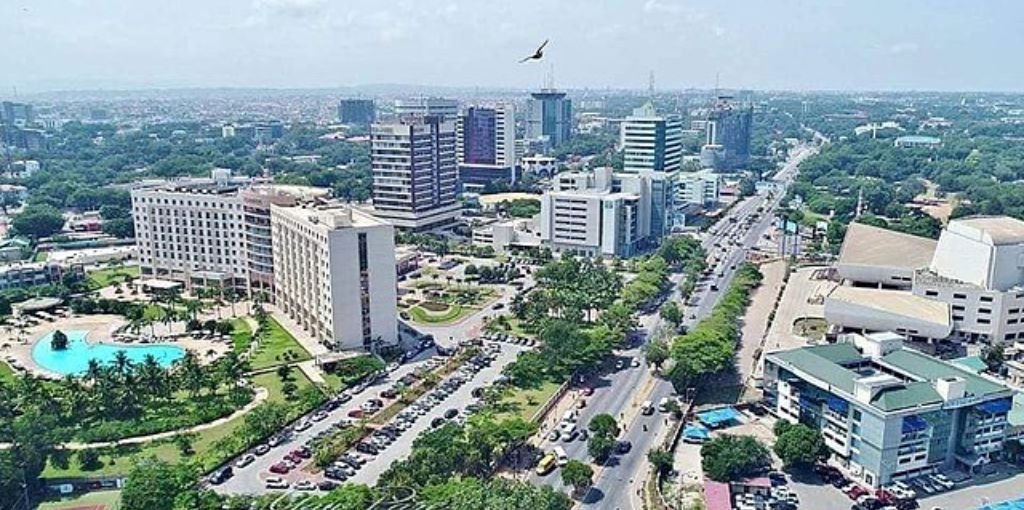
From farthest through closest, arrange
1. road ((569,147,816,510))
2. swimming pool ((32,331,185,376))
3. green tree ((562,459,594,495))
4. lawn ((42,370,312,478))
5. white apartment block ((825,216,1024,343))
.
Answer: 1. white apartment block ((825,216,1024,343))
2. swimming pool ((32,331,185,376))
3. lawn ((42,370,312,478))
4. road ((569,147,816,510))
5. green tree ((562,459,594,495))

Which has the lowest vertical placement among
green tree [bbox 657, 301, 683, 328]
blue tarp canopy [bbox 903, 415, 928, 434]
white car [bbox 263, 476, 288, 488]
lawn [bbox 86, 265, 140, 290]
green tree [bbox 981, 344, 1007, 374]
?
lawn [bbox 86, 265, 140, 290]

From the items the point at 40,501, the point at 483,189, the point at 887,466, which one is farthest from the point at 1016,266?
the point at 483,189

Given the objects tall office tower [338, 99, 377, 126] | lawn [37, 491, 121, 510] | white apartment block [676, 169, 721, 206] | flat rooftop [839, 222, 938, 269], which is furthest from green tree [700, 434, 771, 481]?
tall office tower [338, 99, 377, 126]

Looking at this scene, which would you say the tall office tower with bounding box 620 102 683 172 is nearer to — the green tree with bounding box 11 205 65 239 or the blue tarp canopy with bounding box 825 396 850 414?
the blue tarp canopy with bounding box 825 396 850 414

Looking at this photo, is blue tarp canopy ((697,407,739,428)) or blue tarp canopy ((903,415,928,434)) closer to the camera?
blue tarp canopy ((903,415,928,434))

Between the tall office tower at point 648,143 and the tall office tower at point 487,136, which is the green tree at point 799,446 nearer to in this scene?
the tall office tower at point 648,143

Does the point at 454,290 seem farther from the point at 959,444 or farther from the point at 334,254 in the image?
the point at 959,444

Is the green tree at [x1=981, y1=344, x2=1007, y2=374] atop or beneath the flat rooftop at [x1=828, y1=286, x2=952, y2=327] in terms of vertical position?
beneath
